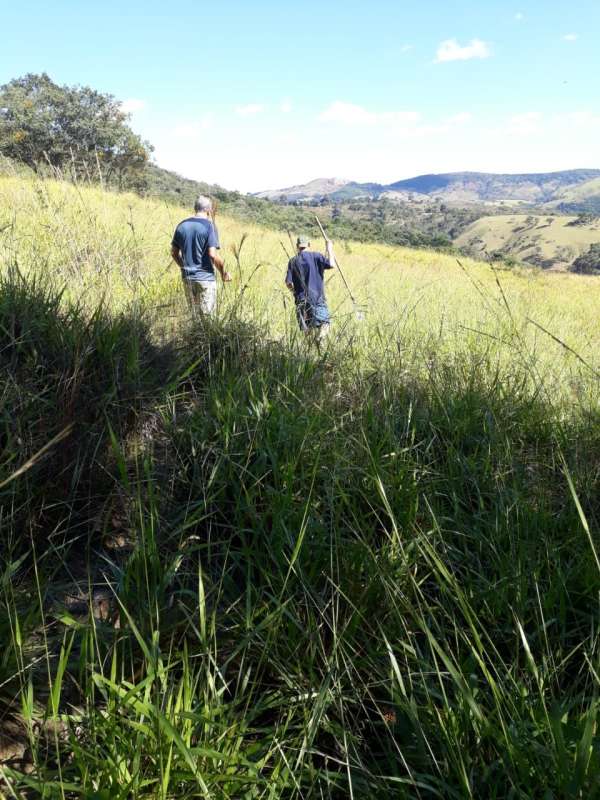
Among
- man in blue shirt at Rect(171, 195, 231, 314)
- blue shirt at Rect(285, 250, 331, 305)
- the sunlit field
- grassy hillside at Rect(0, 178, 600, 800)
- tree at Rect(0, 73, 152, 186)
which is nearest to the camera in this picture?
grassy hillside at Rect(0, 178, 600, 800)

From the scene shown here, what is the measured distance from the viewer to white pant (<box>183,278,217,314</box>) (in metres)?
3.48

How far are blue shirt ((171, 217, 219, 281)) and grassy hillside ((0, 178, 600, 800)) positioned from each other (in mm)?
2464

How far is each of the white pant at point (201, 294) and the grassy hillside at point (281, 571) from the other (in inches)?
9.0

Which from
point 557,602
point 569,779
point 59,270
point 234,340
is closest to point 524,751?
point 569,779

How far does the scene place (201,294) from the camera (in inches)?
169

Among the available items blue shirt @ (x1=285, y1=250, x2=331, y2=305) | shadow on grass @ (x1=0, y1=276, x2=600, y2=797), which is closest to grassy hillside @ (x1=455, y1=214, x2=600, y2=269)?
blue shirt @ (x1=285, y1=250, x2=331, y2=305)

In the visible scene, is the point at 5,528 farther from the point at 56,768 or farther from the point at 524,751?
the point at 524,751

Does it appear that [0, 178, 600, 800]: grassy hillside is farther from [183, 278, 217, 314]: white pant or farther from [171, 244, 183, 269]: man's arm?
[171, 244, 183, 269]: man's arm

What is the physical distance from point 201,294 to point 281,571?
3199mm

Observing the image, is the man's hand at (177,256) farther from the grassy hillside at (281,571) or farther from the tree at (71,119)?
the tree at (71,119)

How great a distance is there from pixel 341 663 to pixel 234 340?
2023 millimetres

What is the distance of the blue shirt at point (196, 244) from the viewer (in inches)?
221

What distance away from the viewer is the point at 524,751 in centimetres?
101

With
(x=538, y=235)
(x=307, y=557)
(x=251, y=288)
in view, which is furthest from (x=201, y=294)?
(x=538, y=235)
